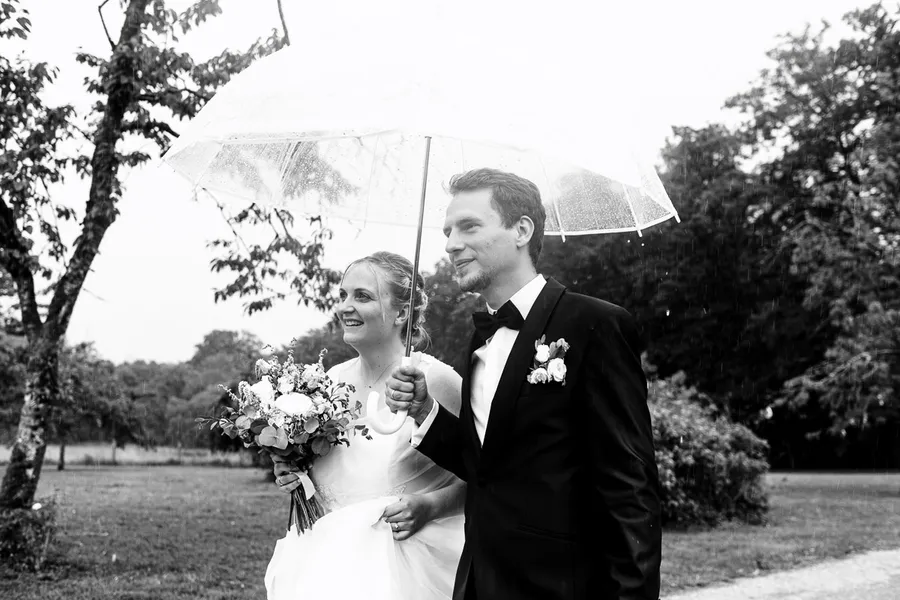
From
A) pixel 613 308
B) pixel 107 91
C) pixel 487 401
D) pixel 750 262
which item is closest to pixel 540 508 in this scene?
pixel 487 401

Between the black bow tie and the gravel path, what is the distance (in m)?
6.03

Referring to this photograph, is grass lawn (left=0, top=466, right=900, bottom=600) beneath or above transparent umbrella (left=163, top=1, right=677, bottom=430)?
beneath

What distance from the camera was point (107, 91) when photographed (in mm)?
8508

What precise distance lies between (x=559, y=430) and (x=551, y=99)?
1074 millimetres

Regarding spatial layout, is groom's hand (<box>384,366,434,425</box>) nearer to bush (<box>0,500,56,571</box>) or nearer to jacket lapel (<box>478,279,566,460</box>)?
jacket lapel (<box>478,279,566,460</box>)

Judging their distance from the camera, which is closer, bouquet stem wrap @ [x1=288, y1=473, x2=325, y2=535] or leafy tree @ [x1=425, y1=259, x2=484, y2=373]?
bouquet stem wrap @ [x1=288, y1=473, x2=325, y2=535]

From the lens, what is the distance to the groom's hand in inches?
115

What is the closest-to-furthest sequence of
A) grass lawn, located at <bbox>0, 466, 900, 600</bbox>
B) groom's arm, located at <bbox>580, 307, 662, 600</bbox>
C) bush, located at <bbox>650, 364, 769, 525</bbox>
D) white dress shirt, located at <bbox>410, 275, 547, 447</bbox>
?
groom's arm, located at <bbox>580, 307, 662, 600</bbox>, white dress shirt, located at <bbox>410, 275, 547, 447</bbox>, grass lawn, located at <bbox>0, 466, 900, 600</bbox>, bush, located at <bbox>650, 364, 769, 525</bbox>

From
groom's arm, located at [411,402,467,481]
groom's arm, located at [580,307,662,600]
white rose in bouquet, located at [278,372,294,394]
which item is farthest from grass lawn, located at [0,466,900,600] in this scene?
groom's arm, located at [580,307,662,600]

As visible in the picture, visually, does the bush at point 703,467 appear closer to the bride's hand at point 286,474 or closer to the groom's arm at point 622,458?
the bride's hand at point 286,474

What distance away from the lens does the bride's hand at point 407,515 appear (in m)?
3.44

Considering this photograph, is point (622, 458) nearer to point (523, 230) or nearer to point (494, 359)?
point (494, 359)

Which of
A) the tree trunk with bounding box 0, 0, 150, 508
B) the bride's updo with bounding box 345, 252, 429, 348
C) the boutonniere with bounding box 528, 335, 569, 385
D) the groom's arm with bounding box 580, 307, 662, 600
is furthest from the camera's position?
the tree trunk with bounding box 0, 0, 150, 508

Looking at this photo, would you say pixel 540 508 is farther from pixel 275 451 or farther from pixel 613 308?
pixel 275 451
